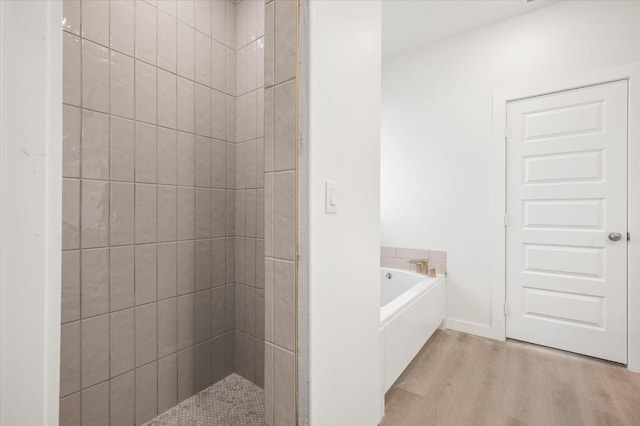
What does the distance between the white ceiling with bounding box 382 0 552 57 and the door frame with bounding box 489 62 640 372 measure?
60cm

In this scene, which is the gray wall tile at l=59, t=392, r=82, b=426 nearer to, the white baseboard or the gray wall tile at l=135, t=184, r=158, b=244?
the gray wall tile at l=135, t=184, r=158, b=244

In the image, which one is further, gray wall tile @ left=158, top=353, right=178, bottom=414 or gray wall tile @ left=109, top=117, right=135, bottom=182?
gray wall tile @ left=158, top=353, right=178, bottom=414

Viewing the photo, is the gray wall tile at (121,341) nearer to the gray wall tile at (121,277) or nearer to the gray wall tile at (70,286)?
the gray wall tile at (121,277)

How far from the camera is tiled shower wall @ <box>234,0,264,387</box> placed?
1725 millimetres

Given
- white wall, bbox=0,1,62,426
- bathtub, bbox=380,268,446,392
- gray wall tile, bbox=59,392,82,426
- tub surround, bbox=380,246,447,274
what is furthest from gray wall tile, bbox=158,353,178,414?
tub surround, bbox=380,246,447,274

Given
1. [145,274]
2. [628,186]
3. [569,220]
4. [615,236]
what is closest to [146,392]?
[145,274]

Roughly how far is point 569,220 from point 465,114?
1.16m

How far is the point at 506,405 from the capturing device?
1.55m

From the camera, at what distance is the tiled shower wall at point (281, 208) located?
2.99 ft

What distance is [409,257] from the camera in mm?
2814

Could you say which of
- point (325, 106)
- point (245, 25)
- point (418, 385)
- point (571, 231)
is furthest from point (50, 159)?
point (571, 231)

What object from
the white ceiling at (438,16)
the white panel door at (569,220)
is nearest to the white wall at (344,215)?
the white ceiling at (438,16)

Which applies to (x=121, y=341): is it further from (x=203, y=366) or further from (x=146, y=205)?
(x=146, y=205)

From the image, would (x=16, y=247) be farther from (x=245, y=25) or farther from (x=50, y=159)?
(x=245, y=25)
